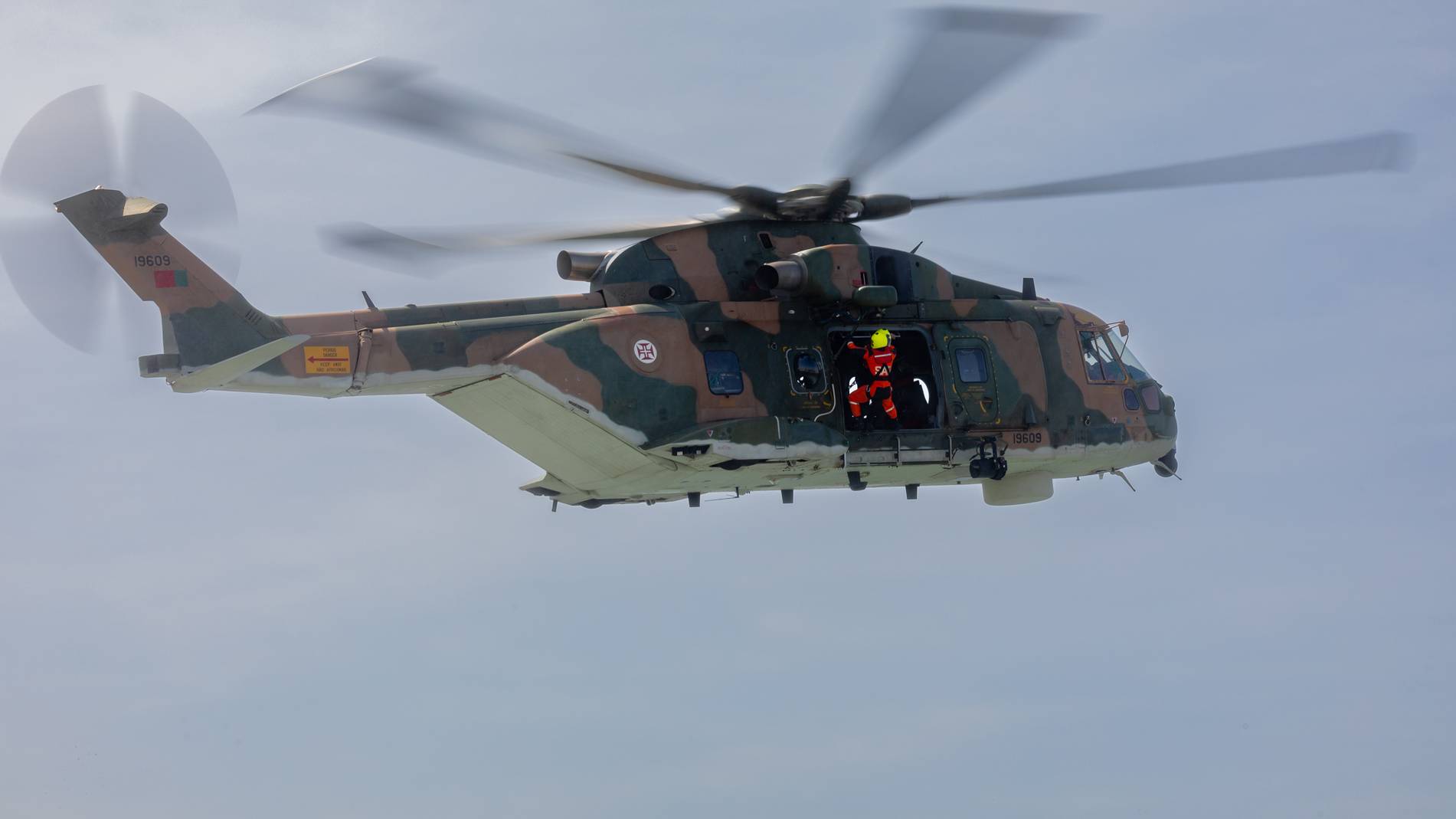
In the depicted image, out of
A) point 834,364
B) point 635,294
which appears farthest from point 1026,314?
point 635,294

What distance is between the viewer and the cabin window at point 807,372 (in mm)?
25031

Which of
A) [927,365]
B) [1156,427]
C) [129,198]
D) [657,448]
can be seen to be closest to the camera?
[129,198]

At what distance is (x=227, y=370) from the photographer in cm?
2214

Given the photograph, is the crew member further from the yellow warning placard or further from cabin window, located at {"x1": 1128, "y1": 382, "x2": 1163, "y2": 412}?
the yellow warning placard

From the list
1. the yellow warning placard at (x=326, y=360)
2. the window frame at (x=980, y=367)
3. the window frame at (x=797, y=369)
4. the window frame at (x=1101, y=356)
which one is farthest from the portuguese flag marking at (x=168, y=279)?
the window frame at (x=1101, y=356)

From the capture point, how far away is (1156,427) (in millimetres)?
27875

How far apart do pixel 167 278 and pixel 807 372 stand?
818cm

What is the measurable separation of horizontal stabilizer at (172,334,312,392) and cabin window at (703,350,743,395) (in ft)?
18.0

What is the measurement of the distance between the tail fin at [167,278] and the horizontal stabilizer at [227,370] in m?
0.22

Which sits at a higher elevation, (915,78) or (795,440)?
(915,78)

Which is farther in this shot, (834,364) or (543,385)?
(834,364)

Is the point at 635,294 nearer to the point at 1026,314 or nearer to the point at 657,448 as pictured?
the point at 657,448

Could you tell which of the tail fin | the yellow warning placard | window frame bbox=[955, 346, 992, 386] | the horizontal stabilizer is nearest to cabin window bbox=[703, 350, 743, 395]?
window frame bbox=[955, 346, 992, 386]

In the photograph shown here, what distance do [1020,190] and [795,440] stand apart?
16.0 feet
